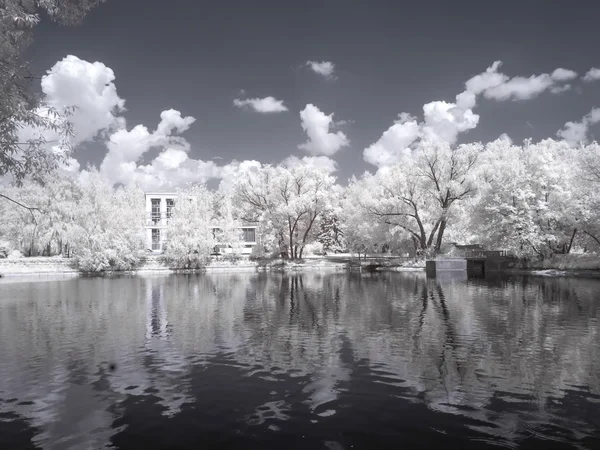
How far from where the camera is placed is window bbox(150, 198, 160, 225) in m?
98.2

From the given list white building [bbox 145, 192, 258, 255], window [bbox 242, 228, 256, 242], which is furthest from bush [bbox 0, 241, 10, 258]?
window [bbox 242, 228, 256, 242]

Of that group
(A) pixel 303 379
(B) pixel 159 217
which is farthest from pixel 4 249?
(A) pixel 303 379

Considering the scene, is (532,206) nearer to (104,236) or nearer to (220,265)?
(220,265)

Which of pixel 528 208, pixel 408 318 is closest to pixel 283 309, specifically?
pixel 408 318

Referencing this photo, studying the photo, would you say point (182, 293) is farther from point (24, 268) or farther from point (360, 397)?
point (24, 268)

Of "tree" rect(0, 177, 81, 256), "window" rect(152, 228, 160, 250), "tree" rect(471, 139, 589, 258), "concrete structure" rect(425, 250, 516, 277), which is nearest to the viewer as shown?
"tree" rect(471, 139, 589, 258)

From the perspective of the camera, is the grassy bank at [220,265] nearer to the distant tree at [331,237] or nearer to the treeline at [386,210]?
the treeline at [386,210]

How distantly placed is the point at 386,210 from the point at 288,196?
15443 mm

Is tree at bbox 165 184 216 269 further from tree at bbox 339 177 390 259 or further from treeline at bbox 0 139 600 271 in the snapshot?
tree at bbox 339 177 390 259

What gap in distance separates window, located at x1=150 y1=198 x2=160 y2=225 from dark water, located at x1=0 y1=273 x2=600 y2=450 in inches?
3093

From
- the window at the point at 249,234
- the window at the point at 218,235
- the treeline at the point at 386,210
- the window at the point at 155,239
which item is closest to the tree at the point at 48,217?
the treeline at the point at 386,210

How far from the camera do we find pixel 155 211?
98688mm

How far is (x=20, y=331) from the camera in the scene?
58.6ft

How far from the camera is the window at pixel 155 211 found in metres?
98.2
